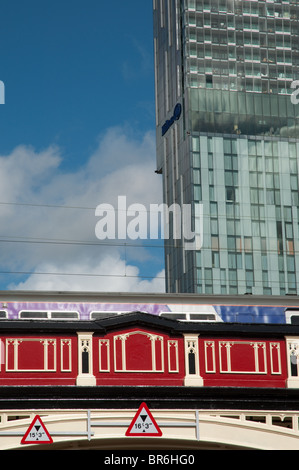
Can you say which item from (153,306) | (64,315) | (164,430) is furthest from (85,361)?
(64,315)

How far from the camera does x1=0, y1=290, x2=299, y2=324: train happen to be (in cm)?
4141

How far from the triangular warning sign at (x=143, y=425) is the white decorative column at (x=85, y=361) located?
206 cm

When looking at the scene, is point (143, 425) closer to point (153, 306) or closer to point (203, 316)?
point (153, 306)

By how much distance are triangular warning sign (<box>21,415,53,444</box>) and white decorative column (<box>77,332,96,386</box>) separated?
2142mm

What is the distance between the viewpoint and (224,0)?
5064 inches

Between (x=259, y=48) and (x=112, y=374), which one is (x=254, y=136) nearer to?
(x=259, y=48)

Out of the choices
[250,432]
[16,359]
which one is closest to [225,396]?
[250,432]

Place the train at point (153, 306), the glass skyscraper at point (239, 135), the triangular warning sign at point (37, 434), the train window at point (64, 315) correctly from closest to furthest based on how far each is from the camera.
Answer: the triangular warning sign at point (37, 434)
the train at point (153, 306)
the train window at point (64, 315)
the glass skyscraper at point (239, 135)

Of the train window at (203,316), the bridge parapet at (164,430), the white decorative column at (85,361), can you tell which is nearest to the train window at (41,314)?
the train window at (203,316)

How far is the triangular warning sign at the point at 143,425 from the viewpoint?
82.6 ft

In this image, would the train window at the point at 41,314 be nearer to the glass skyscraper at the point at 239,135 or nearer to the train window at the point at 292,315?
the train window at the point at 292,315

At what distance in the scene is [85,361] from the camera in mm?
26969

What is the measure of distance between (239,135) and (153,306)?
89.0m

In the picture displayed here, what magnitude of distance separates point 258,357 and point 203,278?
93.2m
